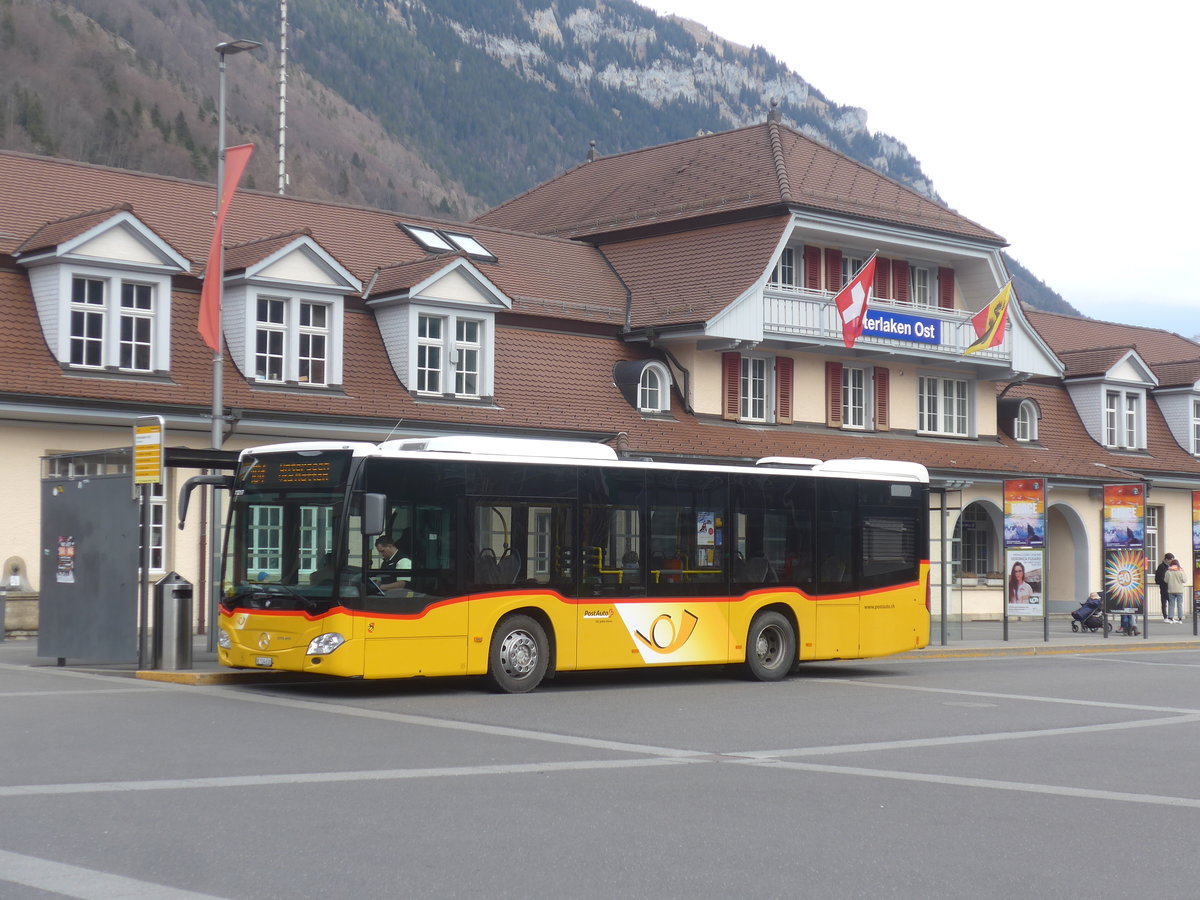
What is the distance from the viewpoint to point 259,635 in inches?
689

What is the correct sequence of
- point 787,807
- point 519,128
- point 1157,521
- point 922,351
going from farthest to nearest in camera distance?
point 519,128 < point 1157,521 < point 922,351 < point 787,807

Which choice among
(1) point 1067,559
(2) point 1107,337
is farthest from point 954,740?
(2) point 1107,337

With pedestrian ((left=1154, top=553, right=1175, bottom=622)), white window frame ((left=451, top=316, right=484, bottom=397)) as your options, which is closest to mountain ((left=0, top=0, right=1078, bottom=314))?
pedestrian ((left=1154, top=553, right=1175, bottom=622))

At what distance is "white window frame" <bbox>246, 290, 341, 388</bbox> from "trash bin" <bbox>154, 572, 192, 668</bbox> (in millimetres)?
8743

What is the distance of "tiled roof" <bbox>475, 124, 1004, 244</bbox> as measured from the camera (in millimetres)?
37438

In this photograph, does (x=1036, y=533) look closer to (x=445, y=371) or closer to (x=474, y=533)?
(x=445, y=371)

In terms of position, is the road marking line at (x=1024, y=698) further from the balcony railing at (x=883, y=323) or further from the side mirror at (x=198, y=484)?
the balcony railing at (x=883, y=323)

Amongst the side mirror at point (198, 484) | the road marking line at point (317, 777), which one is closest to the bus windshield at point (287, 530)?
the side mirror at point (198, 484)

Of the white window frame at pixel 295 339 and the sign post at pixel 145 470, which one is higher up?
the white window frame at pixel 295 339

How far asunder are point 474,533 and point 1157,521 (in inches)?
1335

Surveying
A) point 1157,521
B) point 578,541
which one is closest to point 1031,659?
point 578,541

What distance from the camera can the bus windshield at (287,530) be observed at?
17109 mm

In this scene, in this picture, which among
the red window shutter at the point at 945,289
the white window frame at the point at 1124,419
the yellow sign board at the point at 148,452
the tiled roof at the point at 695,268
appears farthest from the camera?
the white window frame at the point at 1124,419

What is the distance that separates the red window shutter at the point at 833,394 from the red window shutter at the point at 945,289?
4053 mm
